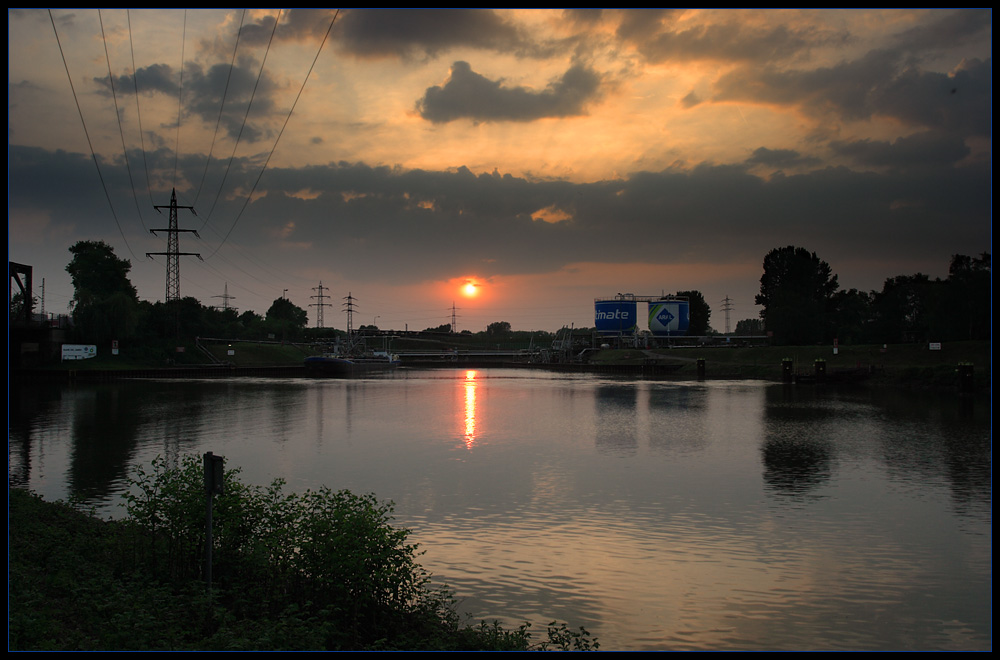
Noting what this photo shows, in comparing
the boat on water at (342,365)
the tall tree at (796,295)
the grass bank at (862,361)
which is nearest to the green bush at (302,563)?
the grass bank at (862,361)

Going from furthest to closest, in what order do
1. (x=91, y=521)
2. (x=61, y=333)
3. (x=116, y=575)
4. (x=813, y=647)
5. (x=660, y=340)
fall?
1. (x=660, y=340)
2. (x=61, y=333)
3. (x=91, y=521)
4. (x=116, y=575)
5. (x=813, y=647)

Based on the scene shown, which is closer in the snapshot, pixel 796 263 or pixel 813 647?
pixel 813 647

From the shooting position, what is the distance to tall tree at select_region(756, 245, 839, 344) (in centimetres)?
11862

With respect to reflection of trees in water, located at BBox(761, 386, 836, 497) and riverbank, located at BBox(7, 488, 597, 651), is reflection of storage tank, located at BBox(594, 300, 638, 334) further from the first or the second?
riverbank, located at BBox(7, 488, 597, 651)

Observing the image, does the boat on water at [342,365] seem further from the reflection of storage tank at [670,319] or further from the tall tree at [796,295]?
the tall tree at [796,295]

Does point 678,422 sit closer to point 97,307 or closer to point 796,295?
point 97,307

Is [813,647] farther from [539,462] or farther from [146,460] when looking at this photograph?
[146,460]

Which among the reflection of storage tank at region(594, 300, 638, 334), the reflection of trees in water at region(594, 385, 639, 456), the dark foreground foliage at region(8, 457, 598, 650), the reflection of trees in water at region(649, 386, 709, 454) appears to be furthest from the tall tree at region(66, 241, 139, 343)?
the reflection of storage tank at region(594, 300, 638, 334)

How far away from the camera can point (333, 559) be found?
10648 mm

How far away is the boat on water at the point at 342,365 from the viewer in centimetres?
11819

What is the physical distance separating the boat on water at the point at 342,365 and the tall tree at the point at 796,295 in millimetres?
80159

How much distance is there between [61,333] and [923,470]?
104 meters

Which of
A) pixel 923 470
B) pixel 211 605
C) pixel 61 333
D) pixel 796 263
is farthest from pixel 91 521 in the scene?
pixel 796 263

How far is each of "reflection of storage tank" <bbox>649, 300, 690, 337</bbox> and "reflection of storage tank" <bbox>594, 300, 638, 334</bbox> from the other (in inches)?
220
